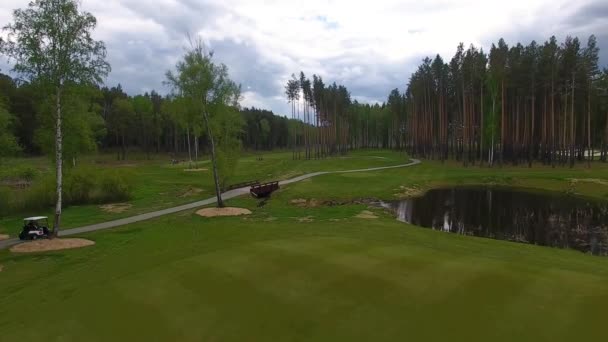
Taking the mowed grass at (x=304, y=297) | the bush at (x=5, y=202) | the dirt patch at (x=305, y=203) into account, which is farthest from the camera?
the dirt patch at (x=305, y=203)

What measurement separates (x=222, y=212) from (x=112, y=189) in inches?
660

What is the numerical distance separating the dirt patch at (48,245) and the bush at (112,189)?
2063cm

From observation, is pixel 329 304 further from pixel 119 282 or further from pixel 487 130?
pixel 487 130

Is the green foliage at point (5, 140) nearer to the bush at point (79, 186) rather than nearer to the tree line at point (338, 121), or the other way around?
the bush at point (79, 186)

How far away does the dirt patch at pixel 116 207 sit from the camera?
36.1 meters

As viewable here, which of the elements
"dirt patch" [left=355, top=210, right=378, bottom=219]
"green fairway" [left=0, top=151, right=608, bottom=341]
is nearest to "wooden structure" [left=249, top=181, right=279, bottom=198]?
"dirt patch" [left=355, top=210, right=378, bottom=219]

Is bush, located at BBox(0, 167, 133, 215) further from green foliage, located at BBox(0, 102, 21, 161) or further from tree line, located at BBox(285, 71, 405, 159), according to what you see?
tree line, located at BBox(285, 71, 405, 159)

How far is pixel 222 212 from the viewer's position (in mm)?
33500

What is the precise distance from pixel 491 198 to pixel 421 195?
7918 millimetres

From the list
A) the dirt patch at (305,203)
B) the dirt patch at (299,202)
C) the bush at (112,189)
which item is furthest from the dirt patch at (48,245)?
the dirt patch at (299,202)

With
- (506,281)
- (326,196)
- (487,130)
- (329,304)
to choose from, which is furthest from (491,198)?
(329,304)

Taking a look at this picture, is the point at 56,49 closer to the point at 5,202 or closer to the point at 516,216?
the point at 5,202

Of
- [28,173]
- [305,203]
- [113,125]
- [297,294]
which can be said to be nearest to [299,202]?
[305,203]

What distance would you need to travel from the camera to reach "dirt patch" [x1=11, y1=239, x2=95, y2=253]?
21031 mm
